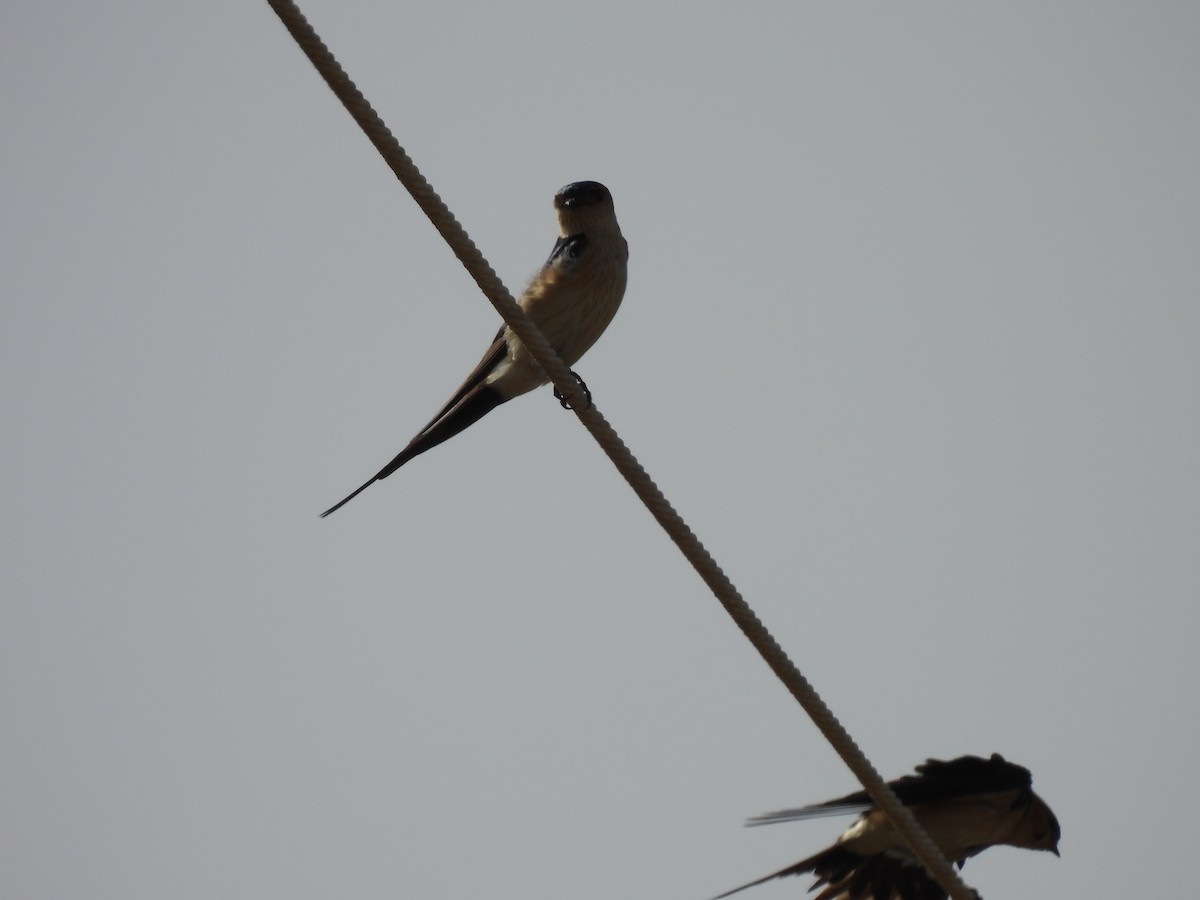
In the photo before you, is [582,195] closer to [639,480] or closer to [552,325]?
[552,325]

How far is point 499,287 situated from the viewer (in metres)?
3.07

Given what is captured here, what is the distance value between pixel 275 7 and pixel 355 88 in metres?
0.21

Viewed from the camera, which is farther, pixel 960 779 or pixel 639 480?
pixel 960 779

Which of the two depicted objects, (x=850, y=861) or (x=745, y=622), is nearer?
(x=745, y=622)

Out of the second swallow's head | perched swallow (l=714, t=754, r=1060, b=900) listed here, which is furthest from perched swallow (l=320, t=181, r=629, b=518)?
perched swallow (l=714, t=754, r=1060, b=900)

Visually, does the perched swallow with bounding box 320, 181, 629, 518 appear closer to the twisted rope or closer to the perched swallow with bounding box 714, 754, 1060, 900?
the twisted rope

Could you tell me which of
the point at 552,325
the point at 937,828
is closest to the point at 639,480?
the point at 552,325

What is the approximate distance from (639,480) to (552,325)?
1601mm

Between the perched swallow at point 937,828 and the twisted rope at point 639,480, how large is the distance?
3.74ft

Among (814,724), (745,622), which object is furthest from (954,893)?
(745,622)

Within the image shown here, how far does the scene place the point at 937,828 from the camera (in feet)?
14.9

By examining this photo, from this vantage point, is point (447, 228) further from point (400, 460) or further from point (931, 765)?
point (931, 765)

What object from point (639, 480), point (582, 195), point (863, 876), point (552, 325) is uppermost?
point (582, 195)

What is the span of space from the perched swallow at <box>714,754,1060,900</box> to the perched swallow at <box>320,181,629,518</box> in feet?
5.65
